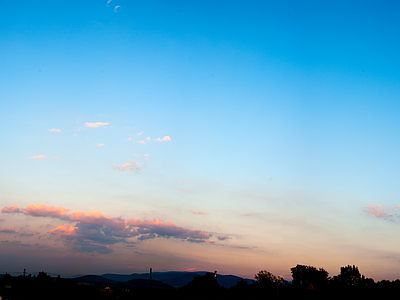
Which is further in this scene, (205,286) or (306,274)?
(306,274)

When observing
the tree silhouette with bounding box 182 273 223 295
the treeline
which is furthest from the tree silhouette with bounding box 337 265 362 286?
the tree silhouette with bounding box 182 273 223 295

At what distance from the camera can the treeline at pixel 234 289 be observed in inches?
1989

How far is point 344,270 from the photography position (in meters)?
135

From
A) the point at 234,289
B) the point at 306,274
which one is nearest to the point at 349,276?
the point at 306,274

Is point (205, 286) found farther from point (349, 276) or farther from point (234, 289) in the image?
point (349, 276)

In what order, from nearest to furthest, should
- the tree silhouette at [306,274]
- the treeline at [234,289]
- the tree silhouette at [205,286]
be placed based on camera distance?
1. the treeline at [234,289]
2. the tree silhouette at [205,286]
3. the tree silhouette at [306,274]

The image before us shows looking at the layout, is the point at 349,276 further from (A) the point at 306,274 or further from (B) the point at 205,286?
(B) the point at 205,286

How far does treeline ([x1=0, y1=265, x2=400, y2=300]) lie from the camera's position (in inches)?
1989

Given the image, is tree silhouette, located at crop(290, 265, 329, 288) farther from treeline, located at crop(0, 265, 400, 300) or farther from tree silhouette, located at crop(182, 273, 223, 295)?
tree silhouette, located at crop(182, 273, 223, 295)

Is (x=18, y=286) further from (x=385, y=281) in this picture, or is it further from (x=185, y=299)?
(x=385, y=281)

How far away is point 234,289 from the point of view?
308 feet

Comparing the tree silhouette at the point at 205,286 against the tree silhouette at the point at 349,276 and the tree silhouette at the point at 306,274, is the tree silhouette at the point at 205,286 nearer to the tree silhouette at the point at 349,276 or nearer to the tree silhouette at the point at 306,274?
the tree silhouette at the point at 306,274

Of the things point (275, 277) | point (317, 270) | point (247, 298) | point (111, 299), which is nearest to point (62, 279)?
point (111, 299)

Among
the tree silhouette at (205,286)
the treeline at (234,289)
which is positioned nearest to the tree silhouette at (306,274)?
the treeline at (234,289)
